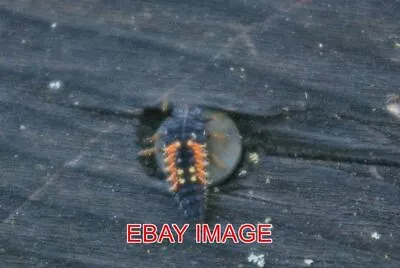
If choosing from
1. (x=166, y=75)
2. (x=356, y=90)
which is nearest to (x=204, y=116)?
(x=166, y=75)

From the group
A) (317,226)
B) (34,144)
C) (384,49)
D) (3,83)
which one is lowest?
(317,226)

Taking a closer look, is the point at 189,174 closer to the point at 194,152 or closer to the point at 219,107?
the point at 194,152

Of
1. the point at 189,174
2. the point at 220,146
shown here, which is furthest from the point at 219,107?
the point at 189,174

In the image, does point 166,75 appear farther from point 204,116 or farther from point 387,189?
point 387,189

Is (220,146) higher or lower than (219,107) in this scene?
lower
